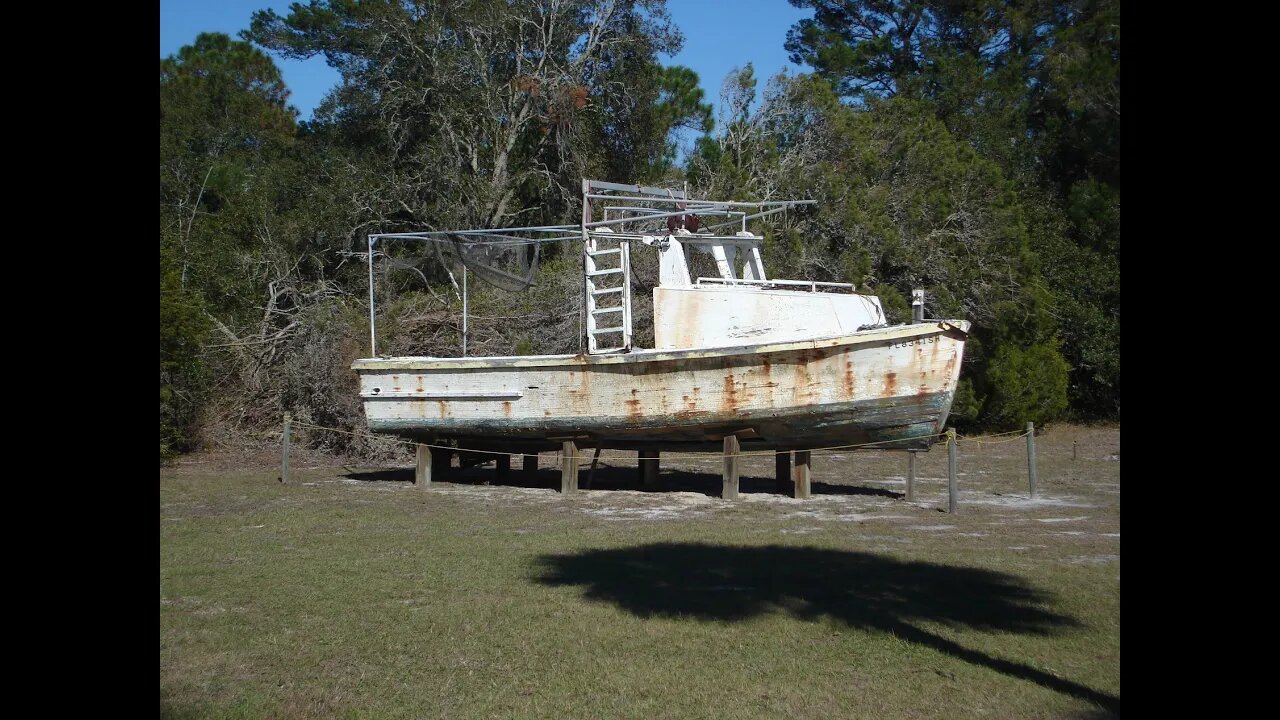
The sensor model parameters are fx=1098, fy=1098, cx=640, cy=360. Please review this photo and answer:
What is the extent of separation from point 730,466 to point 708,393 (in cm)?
103

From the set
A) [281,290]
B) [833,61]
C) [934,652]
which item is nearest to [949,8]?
[833,61]

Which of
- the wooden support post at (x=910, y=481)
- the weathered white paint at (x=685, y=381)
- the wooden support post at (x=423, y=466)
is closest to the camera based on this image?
the weathered white paint at (x=685, y=381)

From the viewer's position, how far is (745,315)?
1339 cm

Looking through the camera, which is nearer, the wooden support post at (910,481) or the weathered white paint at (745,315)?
the weathered white paint at (745,315)

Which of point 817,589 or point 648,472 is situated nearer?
point 817,589

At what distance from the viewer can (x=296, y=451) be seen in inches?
742

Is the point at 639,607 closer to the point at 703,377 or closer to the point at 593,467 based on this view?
the point at 703,377

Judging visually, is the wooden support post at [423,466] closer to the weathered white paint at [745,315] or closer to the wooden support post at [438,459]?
the wooden support post at [438,459]

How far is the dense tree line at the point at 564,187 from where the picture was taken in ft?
66.9

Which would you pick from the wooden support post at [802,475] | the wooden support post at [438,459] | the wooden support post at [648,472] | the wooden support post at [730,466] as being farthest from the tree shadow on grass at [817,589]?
the wooden support post at [438,459]

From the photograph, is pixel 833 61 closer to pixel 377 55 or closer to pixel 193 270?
pixel 377 55

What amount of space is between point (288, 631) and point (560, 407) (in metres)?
6.96

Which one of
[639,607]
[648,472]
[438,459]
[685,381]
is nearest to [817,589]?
[639,607]

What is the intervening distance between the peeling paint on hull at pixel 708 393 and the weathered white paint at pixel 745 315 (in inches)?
21.9
